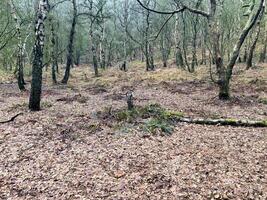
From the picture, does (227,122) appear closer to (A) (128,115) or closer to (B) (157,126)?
(B) (157,126)

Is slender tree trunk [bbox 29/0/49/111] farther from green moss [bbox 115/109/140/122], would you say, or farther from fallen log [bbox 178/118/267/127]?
fallen log [bbox 178/118/267/127]

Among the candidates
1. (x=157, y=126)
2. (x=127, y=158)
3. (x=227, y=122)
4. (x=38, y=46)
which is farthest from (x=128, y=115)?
(x=38, y=46)

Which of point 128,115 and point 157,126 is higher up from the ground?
point 128,115

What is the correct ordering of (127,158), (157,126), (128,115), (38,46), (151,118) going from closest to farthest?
(127,158) → (157,126) → (151,118) → (128,115) → (38,46)

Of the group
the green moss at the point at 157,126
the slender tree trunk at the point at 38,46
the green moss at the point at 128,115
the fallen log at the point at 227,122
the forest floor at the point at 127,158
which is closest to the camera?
the forest floor at the point at 127,158

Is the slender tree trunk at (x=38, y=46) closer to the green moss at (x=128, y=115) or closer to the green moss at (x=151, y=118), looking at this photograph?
the green moss at (x=151, y=118)

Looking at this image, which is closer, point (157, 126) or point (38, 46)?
point (157, 126)

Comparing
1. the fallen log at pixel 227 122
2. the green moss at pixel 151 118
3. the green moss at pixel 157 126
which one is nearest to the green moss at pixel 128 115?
the green moss at pixel 151 118

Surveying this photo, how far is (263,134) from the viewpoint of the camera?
400 inches

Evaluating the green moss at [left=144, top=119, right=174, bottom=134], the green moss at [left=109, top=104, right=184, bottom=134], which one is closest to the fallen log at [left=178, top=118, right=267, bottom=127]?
the green moss at [left=109, top=104, right=184, bottom=134]

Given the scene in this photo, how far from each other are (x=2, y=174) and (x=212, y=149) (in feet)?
18.6

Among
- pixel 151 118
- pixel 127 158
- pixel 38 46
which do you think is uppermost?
pixel 38 46

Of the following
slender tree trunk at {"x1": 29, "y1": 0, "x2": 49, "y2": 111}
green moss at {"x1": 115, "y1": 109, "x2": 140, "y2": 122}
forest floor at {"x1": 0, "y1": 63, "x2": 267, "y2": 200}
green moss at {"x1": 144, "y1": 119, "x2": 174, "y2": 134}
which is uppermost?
slender tree trunk at {"x1": 29, "y1": 0, "x2": 49, "y2": 111}

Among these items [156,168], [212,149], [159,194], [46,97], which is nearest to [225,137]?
[212,149]
